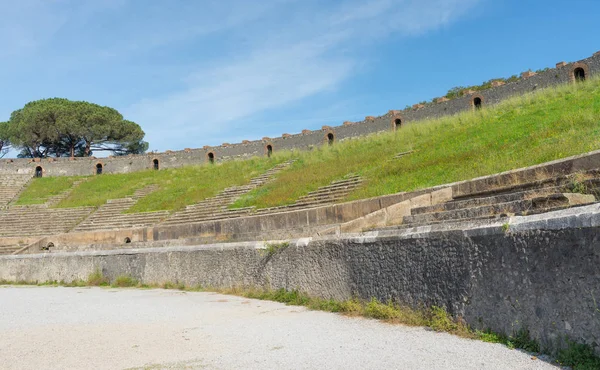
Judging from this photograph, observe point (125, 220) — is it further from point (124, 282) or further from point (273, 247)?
point (273, 247)

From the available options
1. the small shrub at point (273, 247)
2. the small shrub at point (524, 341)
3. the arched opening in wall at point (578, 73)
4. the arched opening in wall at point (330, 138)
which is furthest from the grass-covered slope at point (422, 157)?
the small shrub at point (524, 341)

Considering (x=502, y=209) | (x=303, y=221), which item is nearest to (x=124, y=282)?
(x=303, y=221)

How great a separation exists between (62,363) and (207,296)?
4.09m

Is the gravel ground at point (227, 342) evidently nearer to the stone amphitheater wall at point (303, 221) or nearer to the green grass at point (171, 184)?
the stone amphitheater wall at point (303, 221)

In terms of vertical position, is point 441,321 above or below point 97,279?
above

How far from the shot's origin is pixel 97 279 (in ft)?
39.1

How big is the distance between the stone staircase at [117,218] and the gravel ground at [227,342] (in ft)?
57.1

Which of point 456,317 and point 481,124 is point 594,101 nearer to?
point 481,124

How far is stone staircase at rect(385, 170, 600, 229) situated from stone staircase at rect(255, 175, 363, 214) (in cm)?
909

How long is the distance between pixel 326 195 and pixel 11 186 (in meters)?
33.1

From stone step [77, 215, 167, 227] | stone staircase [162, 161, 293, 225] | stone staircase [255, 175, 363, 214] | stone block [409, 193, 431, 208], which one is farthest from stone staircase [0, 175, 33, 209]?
stone block [409, 193, 431, 208]

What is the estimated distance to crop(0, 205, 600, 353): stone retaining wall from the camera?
340cm

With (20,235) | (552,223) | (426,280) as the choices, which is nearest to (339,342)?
(426,280)

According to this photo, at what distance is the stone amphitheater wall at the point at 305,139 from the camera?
24312 mm
